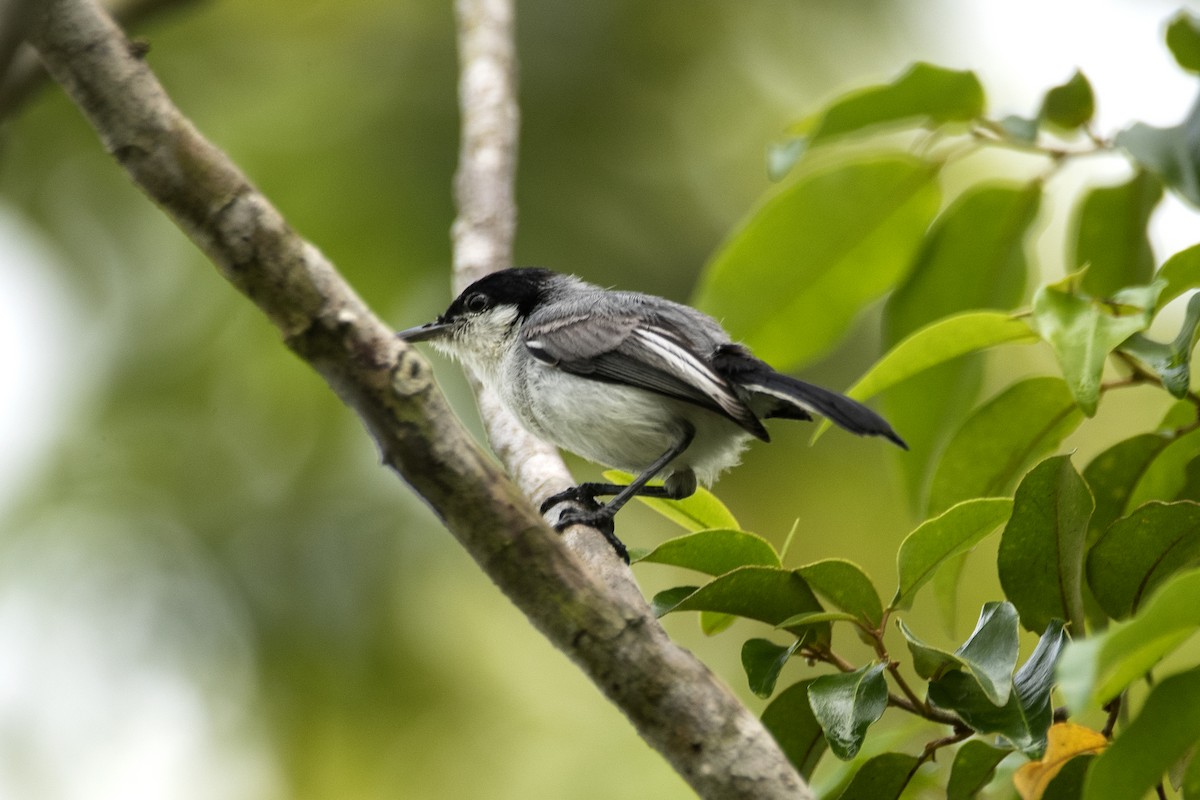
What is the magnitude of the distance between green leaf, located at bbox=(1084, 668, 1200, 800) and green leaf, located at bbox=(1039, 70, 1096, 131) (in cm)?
146

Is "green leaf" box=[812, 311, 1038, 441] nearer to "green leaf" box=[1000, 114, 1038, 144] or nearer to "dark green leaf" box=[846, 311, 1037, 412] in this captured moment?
"dark green leaf" box=[846, 311, 1037, 412]

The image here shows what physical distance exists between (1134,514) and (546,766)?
4.01 meters

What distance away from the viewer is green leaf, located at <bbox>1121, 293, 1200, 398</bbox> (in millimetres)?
1663

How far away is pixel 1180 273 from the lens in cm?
178

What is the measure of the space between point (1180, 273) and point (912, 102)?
0.79 m

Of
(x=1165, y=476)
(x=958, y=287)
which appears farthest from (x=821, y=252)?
(x=1165, y=476)

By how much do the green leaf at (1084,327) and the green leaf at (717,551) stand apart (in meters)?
0.52

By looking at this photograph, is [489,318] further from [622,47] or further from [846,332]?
[622,47]

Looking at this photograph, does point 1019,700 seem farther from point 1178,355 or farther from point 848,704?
point 1178,355

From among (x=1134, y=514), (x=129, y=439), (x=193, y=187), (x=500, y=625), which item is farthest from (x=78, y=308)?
(x=1134, y=514)

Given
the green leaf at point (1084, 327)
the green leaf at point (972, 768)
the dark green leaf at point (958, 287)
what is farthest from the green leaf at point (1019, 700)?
the dark green leaf at point (958, 287)

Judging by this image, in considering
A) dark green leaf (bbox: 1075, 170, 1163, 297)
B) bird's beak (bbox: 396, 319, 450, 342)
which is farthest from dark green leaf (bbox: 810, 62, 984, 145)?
bird's beak (bbox: 396, 319, 450, 342)

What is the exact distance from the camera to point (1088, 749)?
1.55m

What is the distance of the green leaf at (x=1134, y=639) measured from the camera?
103 centimetres
